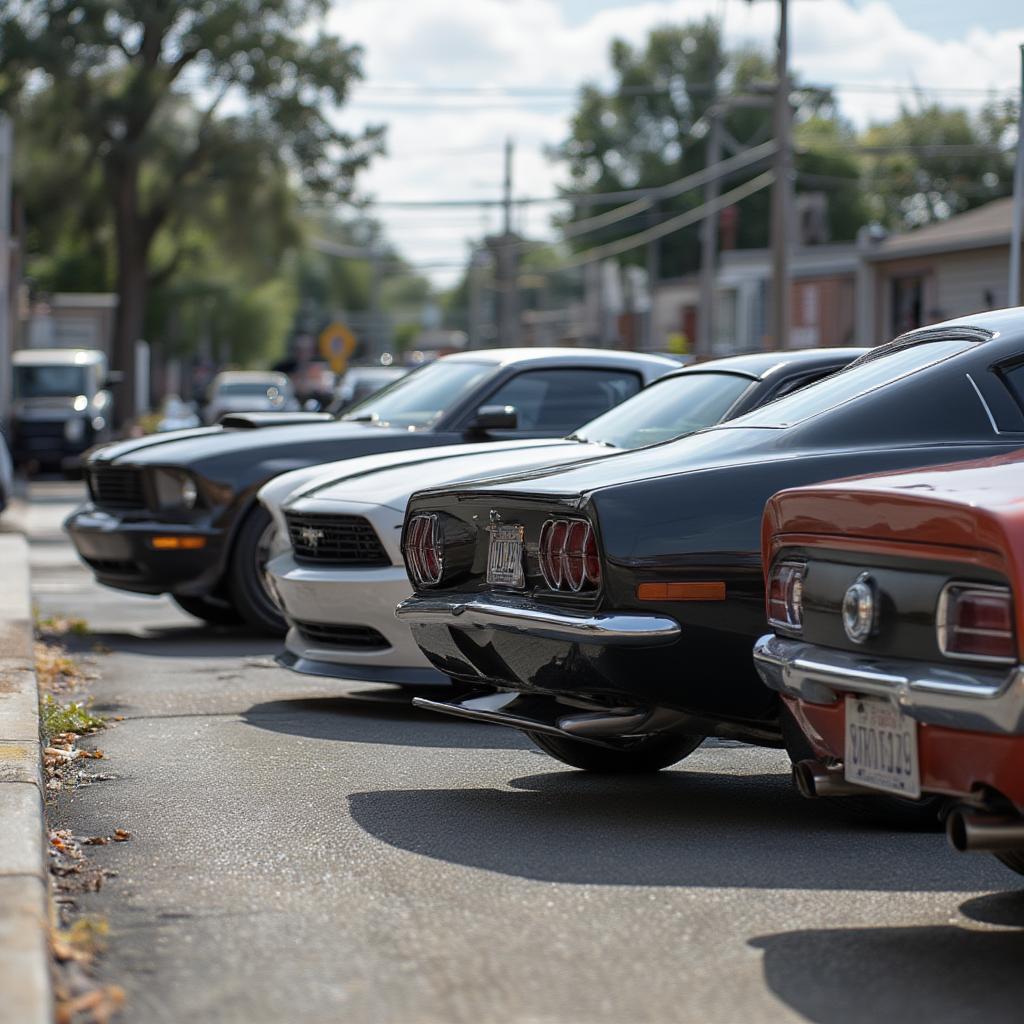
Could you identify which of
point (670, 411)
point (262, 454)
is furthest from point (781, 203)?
point (670, 411)

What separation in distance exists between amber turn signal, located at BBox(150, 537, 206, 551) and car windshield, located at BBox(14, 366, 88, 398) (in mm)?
25353

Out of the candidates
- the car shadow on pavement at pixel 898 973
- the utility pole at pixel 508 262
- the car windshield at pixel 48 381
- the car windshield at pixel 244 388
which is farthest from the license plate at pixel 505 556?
the utility pole at pixel 508 262

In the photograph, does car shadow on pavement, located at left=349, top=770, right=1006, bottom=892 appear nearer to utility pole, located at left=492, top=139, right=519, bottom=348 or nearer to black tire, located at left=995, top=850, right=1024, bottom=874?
black tire, located at left=995, top=850, right=1024, bottom=874

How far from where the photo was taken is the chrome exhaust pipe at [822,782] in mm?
4613

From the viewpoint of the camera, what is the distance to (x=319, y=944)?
433cm

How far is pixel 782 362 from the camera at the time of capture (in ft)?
25.4

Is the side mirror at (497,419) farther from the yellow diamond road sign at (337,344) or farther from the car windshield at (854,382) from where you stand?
the yellow diamond road sign at (337,344)

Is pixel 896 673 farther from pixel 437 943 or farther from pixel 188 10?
pixel 188 10

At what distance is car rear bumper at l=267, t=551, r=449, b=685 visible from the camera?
7.80 m

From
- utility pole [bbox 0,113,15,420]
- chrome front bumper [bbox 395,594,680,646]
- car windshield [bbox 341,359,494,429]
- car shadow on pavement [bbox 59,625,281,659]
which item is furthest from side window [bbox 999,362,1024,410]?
utility pole [bbox 0,113,15,420]

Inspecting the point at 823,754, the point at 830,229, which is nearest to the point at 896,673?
the point at 823,754

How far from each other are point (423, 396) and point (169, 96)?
3382 cm

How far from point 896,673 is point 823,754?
522 millimetres

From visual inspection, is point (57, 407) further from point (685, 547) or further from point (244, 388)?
point (685, 547)
